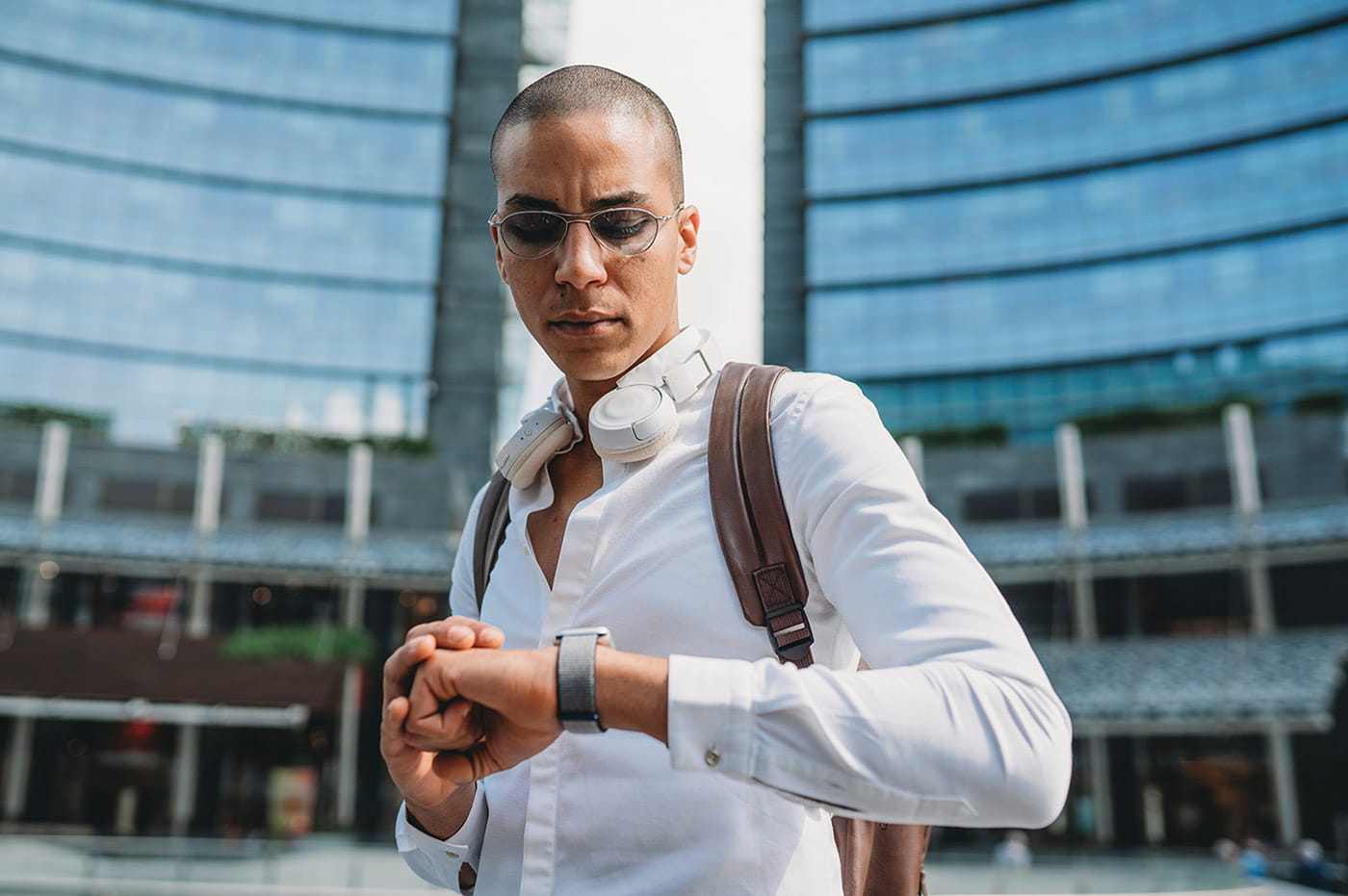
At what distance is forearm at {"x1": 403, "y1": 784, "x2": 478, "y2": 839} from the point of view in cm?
136

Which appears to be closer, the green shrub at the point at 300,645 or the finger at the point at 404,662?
the finger at the point at 404,662

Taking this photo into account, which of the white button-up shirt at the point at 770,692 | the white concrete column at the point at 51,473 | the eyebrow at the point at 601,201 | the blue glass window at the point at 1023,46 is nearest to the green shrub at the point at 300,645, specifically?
the white concrete column at the point at 51,473

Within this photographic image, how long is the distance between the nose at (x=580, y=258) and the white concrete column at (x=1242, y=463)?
95.8ft

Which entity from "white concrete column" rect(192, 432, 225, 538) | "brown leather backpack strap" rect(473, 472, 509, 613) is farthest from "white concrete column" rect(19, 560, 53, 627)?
"brown leather backpack strap" rect(473, 472, 509, 613)

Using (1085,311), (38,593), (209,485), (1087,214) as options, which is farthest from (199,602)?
(1087,214)

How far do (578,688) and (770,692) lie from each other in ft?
0.57

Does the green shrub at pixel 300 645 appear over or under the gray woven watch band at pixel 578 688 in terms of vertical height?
under

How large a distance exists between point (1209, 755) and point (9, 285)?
38014 mm

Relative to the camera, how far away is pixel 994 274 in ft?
117

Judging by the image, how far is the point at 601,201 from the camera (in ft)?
4.34

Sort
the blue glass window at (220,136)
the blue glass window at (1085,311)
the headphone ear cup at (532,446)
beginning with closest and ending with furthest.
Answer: the headphone ear cup at (532,446), the blue glass window at (1085,311), the blue glass window at (220,136)

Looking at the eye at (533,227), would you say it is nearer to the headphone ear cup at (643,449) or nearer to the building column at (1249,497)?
the headphone ear cup at (643,449)

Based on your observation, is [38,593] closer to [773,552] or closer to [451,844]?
[451,844]

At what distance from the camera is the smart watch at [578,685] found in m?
0.97
